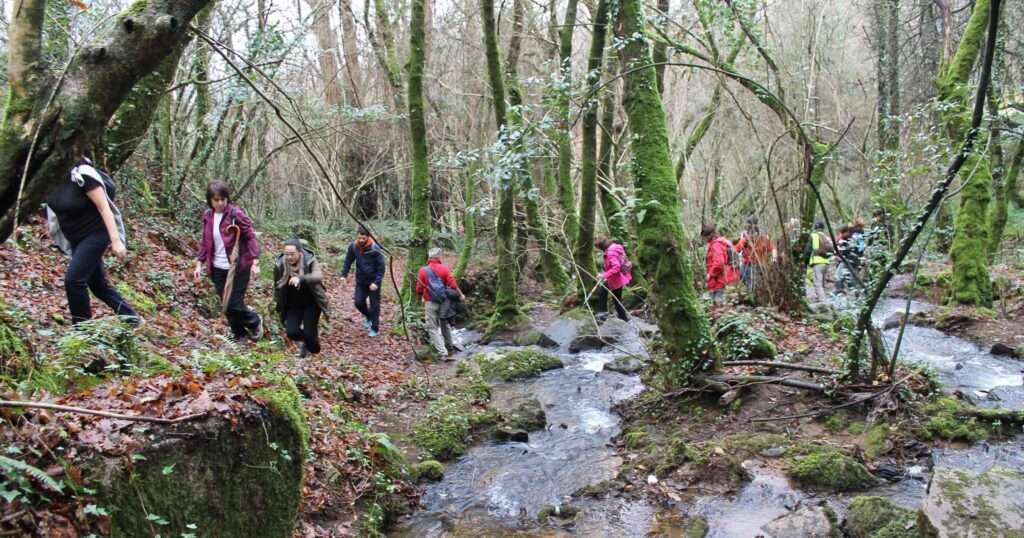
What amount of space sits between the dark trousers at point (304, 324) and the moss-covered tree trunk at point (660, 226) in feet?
13.7

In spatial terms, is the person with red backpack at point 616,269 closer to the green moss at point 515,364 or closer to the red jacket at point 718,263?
the red jacket at point 718,263

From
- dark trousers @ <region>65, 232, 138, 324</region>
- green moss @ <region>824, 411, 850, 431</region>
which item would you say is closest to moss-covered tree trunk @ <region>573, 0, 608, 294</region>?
green moss @ <region>824, 411, 850, 431</region>

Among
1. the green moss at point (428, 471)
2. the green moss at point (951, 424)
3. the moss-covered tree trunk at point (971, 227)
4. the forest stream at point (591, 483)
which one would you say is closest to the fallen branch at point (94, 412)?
the forest stream at point (591, 483)

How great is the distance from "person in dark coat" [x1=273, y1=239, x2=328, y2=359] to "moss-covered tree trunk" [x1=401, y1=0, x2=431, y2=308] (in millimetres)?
4429

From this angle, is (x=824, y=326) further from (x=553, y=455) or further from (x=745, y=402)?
(x=553, y=455)

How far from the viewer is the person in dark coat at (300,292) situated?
8.17 metres

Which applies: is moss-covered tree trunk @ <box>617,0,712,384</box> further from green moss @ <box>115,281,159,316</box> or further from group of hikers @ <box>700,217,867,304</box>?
green moss @ <box>115,281,159,316</box>

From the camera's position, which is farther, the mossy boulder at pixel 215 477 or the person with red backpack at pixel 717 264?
the person with red backpack at pixel 717 264

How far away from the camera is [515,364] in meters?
10.8

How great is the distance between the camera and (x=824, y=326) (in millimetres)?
10633

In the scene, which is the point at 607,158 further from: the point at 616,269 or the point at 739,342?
the point at 739,342

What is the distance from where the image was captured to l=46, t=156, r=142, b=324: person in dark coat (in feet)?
17.1

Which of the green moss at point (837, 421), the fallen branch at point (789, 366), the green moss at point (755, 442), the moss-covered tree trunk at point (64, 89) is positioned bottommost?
the green moss at point (755, 442)

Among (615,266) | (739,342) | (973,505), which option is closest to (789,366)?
(739,342)
